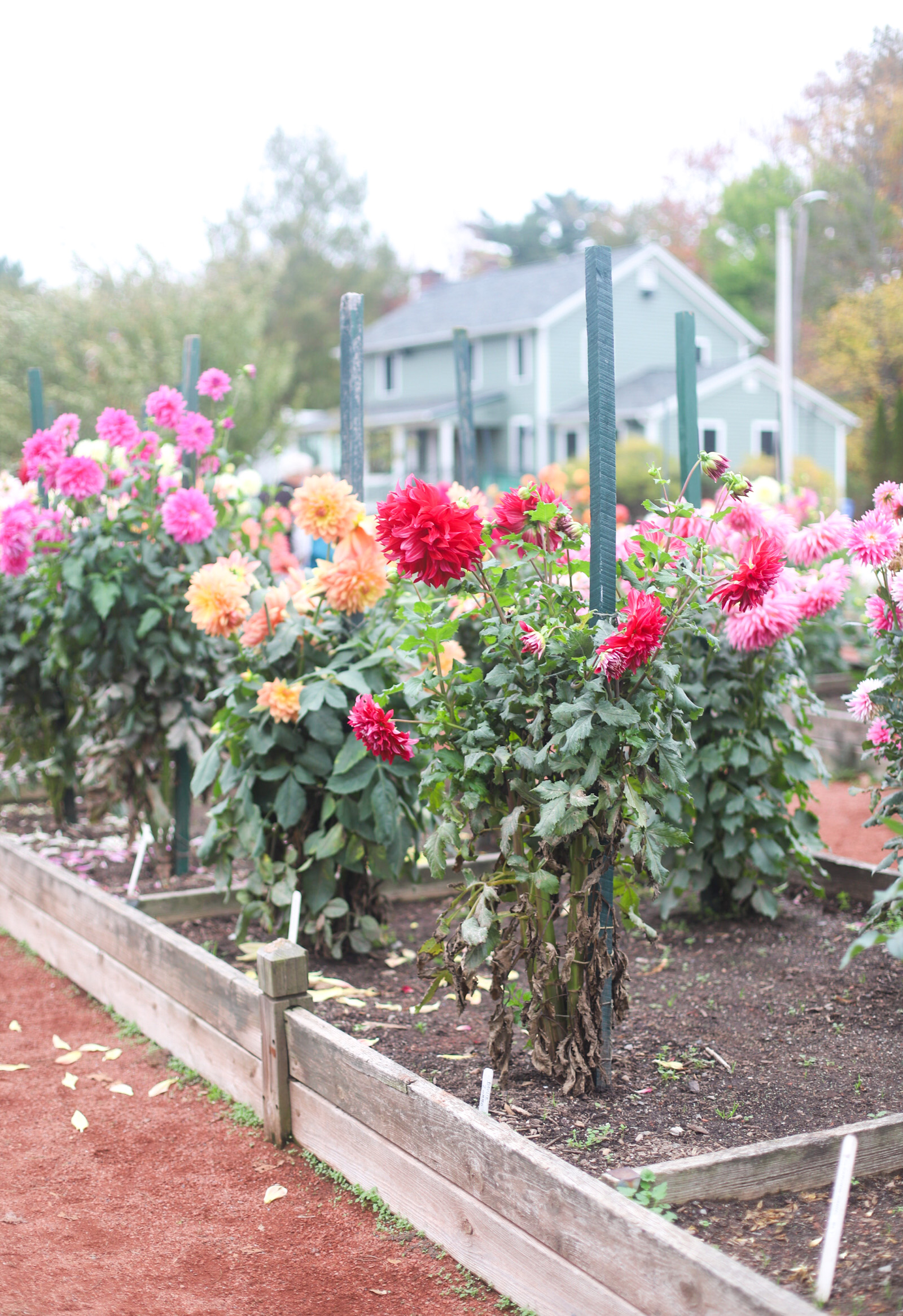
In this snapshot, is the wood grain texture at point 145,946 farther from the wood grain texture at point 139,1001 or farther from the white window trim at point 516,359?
the white window trim at point 516,359

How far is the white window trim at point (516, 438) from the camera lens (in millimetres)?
30547

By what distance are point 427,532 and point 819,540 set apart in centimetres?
167

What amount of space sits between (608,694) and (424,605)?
1.77ft

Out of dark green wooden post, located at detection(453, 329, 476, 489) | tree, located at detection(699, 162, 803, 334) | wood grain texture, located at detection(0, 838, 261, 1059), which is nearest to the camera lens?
wood grain texture, located at detection(0, 838, 261, 1059)

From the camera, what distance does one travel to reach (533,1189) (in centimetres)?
229

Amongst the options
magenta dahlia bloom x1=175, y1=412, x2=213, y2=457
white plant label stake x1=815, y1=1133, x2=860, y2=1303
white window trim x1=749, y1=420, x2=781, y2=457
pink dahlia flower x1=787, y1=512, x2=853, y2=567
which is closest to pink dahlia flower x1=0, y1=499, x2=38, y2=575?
magenta dahlia bloom x1=175, y1=412, x2=213, y2=457

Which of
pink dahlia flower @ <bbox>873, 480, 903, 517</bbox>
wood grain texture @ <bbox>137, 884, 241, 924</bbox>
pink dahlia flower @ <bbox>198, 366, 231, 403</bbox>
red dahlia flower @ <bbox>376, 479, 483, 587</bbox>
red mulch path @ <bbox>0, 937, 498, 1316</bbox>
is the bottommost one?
red mulch path @ <bbox>0, 937, 498, 1316</bbox>

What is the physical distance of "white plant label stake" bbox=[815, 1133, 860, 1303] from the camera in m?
1.94

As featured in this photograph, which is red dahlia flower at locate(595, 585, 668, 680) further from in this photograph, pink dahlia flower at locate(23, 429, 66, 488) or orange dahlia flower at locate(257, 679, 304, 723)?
pink dahlia flower at locate(23, 429, 66, 488)

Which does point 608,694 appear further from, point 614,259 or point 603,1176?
point 614,259

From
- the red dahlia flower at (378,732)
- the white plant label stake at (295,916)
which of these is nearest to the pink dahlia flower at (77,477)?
the white plant label stake at (295,916)

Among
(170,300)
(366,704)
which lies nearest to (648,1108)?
(366,704)

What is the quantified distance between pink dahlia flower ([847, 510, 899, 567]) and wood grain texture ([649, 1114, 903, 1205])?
58.6 inches

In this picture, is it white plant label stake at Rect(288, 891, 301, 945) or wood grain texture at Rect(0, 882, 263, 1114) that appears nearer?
wood grain texture at Rect(0, 882, 263, 1114)
